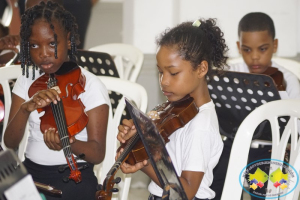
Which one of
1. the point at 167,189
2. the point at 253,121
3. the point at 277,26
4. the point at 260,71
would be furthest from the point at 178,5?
the point at 167,189

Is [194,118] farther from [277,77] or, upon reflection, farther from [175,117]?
[277,77]

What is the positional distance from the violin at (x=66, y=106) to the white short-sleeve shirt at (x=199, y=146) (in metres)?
0.30

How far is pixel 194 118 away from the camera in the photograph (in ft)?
5.00

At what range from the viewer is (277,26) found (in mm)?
3355

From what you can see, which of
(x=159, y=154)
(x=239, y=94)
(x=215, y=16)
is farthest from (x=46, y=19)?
(x=215, y=16)

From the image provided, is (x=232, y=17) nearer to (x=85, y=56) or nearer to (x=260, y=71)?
(x=260, y=71)

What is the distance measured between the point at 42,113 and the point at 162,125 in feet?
1.79

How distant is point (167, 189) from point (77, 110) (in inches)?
27.4

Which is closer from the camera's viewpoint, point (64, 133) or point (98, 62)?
point (64, 133)

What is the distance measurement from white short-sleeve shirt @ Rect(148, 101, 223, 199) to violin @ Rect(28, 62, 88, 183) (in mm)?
297

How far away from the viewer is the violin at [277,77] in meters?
2.22

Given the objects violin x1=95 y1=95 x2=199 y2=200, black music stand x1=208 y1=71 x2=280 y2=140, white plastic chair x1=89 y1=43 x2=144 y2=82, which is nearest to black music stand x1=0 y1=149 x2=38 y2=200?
violin x1=95 y1=95 x2=199 y2=200

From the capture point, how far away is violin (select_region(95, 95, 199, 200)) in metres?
1.29

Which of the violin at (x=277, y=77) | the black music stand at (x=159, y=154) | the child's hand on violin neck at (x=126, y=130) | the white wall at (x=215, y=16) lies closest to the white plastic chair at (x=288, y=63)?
the violin at (x=277, y=77)
